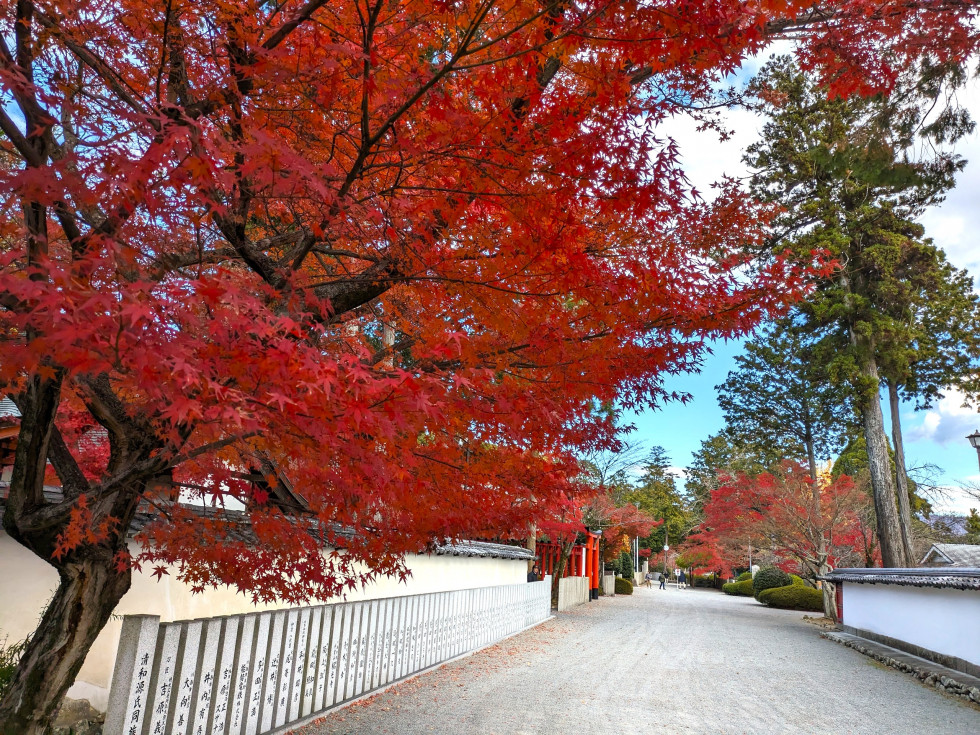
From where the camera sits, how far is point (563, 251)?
456 cm

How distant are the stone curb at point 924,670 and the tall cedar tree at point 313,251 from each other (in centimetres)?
873

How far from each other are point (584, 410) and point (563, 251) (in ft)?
5.92

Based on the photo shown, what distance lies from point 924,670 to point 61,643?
43.8 ft

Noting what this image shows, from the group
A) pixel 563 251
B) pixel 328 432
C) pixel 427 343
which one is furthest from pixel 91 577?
pixel 563 251

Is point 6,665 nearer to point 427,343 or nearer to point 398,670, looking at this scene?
point 398,670

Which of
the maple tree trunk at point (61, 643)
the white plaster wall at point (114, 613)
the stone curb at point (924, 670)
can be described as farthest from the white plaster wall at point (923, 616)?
the maple tree trunk at point (61, 643)

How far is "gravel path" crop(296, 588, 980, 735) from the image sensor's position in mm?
7133

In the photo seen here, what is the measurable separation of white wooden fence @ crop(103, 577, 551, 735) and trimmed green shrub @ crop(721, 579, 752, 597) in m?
37.4

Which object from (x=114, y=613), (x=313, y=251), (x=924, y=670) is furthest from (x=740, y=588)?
(x=313, y=251)

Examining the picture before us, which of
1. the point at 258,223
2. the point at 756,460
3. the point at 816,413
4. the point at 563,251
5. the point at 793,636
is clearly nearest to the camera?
the point at 563,251

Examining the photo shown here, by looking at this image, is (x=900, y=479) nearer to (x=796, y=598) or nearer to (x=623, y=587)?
(x=796, y=598)

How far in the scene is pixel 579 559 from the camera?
29.7m

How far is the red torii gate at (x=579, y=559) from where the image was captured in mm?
25266

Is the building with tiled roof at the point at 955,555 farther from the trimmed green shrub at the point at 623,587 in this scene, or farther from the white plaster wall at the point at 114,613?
the white plaster wall at the point at 114,613
